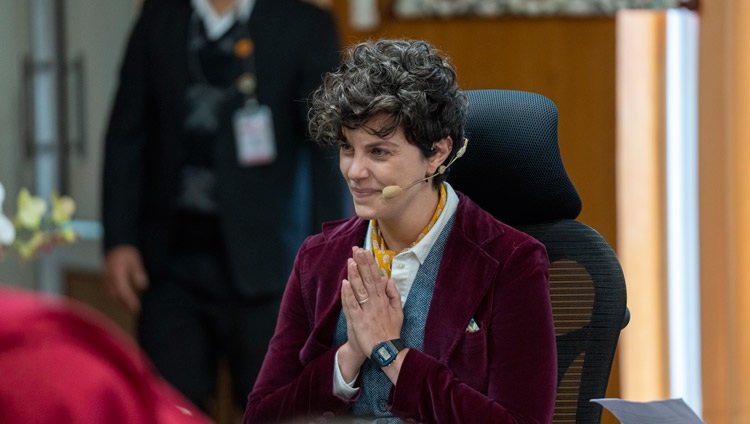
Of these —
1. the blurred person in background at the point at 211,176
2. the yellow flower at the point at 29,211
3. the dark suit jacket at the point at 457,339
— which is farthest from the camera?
the blurred person in background at the point at 211,176

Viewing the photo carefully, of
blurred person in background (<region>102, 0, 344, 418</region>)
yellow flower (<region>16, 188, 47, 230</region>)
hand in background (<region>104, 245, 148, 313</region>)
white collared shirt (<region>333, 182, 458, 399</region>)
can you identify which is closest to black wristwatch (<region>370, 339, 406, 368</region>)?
white collared shirt (<region>333, 182, 458, 399</region>)

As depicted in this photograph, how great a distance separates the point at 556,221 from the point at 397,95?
35 cm

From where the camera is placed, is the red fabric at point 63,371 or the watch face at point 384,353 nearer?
the red fabric at point 63,371

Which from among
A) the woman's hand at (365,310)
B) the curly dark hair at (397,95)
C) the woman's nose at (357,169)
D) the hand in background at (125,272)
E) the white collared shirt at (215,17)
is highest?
the white collared shirt at (215,17)

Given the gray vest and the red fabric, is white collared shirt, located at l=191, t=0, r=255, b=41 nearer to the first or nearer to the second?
the gray vest

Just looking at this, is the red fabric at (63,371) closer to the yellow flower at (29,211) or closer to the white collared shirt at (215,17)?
the yellow flower at (29,211)

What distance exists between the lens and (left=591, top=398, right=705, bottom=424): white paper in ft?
4.80

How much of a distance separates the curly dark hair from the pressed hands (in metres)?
0.19

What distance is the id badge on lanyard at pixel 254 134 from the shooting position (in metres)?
2.85

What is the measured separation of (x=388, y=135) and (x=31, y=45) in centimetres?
313

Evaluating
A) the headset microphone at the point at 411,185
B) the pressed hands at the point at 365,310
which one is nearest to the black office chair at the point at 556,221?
the headset microphone at the point at 411,185

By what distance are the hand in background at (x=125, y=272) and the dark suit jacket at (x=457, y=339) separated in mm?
1201

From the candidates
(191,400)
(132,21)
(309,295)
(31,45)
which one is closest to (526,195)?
(309,295)

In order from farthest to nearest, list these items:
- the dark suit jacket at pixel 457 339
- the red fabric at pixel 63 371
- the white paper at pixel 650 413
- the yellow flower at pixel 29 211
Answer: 1. the yellow flower at pixel 29 211
2. the dark suit jacket at pixel 457 339
3. the white paper at pixel 650 413
4. the red fabric at pixel 63 371
